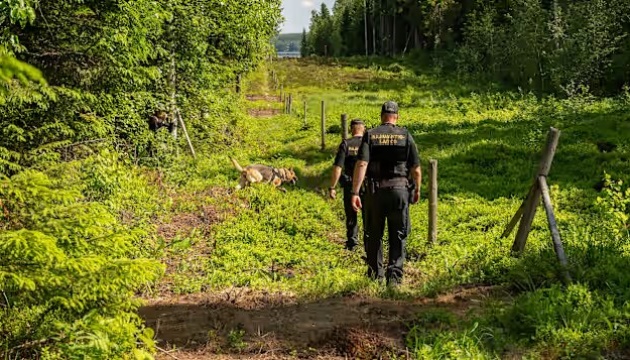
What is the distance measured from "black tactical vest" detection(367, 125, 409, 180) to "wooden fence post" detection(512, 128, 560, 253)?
160 centimetres

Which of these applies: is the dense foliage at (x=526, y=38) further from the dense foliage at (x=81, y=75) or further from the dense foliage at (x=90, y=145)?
the dense foliage at (x=81, y=75)

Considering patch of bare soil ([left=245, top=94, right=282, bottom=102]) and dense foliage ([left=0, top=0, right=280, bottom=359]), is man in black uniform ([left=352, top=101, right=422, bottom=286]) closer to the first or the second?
dense foliage ([left=0, top=0, right=280, bottom=359])

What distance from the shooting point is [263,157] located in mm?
18641

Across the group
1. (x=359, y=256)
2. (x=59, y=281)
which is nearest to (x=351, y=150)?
(x=359, y=256)

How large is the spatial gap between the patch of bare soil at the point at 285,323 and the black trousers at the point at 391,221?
0.78 m

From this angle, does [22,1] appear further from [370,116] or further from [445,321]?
[370,116]

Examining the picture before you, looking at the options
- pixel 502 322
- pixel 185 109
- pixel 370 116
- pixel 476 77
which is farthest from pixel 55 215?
pixel 476 77

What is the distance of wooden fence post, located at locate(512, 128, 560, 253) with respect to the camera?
6.40 m

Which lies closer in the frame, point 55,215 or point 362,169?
point 55,215

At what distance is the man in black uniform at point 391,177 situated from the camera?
656cm

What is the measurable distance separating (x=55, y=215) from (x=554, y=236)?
5.12m

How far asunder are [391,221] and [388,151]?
90 centimetres

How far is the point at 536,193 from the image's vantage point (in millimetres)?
6445

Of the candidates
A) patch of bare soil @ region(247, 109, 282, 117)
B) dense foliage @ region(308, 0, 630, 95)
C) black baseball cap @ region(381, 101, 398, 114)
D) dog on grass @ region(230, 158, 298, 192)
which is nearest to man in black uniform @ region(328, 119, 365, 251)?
black baseball cap @ region(381, 101, 398, 114)
